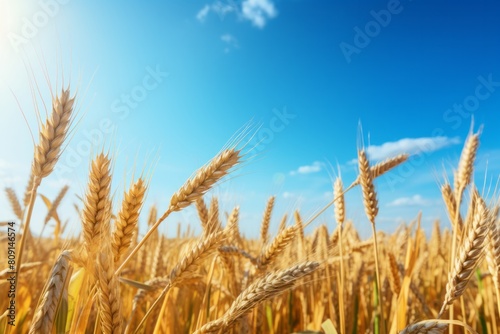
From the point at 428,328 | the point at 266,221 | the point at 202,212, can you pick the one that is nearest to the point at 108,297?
the point at 428,328

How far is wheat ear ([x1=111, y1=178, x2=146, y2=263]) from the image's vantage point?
1.26 meters

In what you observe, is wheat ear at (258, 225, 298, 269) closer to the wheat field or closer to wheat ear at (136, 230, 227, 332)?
the wheat field

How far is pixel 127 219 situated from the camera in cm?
128

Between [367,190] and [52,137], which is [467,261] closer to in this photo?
[367,190]

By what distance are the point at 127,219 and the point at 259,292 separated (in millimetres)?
534

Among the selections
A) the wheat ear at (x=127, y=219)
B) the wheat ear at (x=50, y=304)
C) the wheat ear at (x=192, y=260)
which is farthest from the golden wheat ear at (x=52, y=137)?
the wheat ear at (x=192, y=260)

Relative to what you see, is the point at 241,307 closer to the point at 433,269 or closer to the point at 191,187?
the point at 191,187

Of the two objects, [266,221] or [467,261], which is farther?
[266,221]

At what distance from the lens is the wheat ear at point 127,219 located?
49.4 inches

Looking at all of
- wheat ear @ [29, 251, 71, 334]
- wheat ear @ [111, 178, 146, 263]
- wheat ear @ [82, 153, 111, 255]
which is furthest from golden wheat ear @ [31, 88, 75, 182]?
wheat ear @ [29, 251, 71, 334]

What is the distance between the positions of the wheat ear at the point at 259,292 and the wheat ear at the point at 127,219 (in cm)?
39

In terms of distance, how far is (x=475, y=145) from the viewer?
105 inches

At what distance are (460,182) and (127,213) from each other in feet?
7.24

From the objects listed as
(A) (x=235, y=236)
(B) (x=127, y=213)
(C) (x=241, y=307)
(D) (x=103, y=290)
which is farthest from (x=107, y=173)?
(A) (x=235, y=236)
